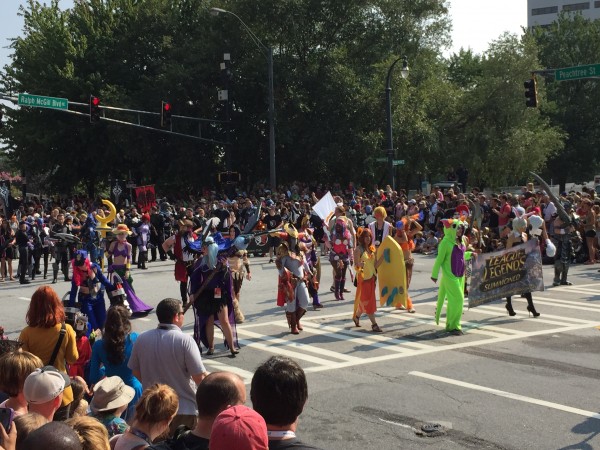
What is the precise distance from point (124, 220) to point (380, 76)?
1851cm

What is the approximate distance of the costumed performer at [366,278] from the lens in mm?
13594

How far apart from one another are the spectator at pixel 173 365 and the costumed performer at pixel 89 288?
200 inches

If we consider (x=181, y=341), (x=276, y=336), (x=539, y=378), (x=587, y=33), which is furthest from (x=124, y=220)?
(x=587, y=33)

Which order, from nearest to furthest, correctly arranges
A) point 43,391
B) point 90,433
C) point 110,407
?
1. point 90,433
2. point 43,391
3. point 110,407

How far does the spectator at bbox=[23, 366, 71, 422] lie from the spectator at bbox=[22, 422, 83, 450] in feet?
4.93

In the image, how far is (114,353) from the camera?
700 centimetres

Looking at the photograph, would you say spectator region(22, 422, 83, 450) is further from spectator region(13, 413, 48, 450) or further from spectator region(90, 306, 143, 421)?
spectator region(90, 306, 143, 421)

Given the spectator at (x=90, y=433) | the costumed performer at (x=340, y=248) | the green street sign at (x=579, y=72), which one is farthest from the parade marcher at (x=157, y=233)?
the spectator at (x=90, y=433)

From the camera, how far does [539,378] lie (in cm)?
1052

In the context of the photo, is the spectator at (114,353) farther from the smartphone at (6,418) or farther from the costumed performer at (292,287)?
the costumed performer at (292,287)

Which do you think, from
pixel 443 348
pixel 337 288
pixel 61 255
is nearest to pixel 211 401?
pixel 443 348

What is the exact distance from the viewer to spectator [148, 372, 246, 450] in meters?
4.53

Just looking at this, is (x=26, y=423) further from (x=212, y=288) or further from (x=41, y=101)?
(x=41, y=101)

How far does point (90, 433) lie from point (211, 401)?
0.67m
